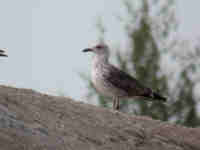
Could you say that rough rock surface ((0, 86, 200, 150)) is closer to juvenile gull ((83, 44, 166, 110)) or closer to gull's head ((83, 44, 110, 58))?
juvenile gull ((83, 44, 166, 110))

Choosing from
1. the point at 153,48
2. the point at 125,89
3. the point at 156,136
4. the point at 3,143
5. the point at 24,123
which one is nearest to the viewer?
the point at 3,143

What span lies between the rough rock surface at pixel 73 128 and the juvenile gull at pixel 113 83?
5.41 ft

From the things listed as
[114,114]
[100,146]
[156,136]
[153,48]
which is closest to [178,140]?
[156,136]

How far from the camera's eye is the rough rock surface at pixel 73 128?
944 cm

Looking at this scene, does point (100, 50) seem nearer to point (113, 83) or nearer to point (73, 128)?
point (113, 83)

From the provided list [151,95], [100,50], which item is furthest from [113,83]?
[100,50]

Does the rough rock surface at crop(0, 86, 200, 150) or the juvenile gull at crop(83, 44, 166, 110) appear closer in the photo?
the rough rock surface at crop(0, 86, 200, 150)

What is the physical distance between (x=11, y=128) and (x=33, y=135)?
0.33 metres

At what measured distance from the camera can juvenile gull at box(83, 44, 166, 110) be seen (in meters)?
13.6

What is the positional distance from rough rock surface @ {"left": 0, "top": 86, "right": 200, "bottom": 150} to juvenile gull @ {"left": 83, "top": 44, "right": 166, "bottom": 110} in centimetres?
165

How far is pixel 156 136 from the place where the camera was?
11438 mm

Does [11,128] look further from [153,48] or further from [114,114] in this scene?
[153,48]

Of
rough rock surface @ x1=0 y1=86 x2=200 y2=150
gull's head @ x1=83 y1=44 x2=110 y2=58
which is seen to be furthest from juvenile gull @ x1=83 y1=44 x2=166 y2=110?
rough rock surface @ x1=0 y1=86 x2=200 y2=150

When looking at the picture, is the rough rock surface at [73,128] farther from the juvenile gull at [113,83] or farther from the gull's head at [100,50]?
the gull's head at [100,50]
